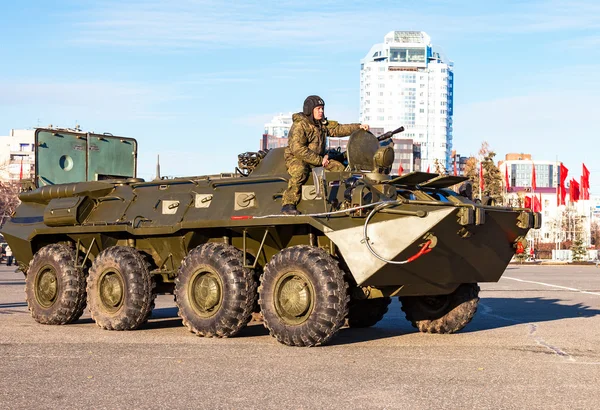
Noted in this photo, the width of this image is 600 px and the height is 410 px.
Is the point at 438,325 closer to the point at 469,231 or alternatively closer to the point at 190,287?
the point at 469,231

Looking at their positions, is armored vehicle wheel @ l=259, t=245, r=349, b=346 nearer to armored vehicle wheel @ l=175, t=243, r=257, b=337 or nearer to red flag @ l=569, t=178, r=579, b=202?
armored vehicle wheel @ l=175, t=243, r=257, b=337

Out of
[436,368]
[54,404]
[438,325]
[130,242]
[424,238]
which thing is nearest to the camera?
[54,404]

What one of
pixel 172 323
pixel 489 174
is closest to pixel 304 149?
pixel 172 323

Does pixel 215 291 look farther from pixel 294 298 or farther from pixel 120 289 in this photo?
pixel 120 289

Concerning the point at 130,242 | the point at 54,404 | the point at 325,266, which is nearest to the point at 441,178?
the point at 325,266

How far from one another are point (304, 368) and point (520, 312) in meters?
8.42

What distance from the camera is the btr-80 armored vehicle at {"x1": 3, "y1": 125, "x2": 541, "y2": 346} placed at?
38.7 feet

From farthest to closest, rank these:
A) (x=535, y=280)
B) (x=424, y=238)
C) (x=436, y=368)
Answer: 1. (x=535, y=280)
2. (x=424, y=238)
3. (x=436, y=368)

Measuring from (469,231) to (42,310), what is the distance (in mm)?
6802

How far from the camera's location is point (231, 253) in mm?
13039

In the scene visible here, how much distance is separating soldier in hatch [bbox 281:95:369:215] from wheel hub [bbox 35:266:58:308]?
14.6 ft

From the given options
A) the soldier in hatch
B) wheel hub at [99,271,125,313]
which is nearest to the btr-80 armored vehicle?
wheel hub at [99,271,125,313]

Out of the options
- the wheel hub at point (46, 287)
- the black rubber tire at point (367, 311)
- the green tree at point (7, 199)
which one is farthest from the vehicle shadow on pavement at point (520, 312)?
the green tree at point (7, 199)

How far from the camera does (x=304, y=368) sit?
10.1 meters
